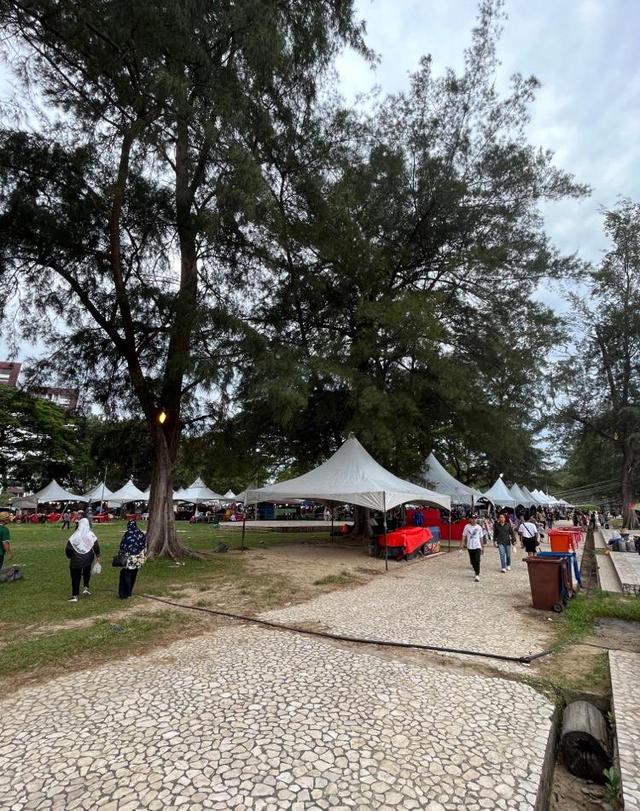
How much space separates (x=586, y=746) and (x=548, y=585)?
5.03 metres

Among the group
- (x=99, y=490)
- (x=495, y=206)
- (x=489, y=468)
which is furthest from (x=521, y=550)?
(x=99, y=490)

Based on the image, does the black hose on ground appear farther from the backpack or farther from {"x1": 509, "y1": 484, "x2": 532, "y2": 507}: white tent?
{"x1": 509, "y1": 484, "x2": 532, "y2": 507}: white tent

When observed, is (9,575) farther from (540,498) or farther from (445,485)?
(540,498)

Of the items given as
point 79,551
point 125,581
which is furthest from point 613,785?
point 79,551

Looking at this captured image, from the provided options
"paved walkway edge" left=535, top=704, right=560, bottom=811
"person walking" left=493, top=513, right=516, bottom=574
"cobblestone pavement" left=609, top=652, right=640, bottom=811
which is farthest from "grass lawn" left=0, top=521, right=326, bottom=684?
"person walking" left=493, top=513, right=516, bottom=574

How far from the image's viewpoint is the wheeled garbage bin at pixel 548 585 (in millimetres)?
8258

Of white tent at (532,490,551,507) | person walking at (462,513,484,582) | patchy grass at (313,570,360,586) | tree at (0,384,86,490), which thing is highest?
tree at (0,384,86,490)

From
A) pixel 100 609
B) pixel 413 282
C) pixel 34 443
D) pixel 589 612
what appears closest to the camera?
pixel 100 609

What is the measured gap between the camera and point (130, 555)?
8484mm

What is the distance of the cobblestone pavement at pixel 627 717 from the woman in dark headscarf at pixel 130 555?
729 cm

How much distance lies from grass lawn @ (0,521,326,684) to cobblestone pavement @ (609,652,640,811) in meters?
5.03

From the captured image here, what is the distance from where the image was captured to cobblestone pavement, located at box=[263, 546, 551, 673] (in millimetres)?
6312

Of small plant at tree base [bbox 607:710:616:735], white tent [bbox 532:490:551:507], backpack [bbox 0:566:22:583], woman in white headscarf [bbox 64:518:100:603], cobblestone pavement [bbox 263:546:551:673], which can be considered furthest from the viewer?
white tent [bbox 532:490:551:507]

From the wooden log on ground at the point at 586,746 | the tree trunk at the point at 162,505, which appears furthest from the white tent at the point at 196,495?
the wooden log on ground at the point at 586,746
